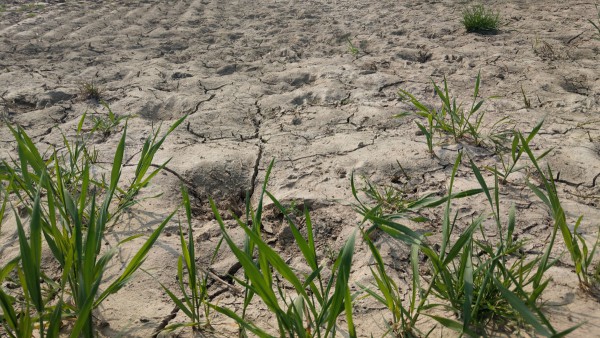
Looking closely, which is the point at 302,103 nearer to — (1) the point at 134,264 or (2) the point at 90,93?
(2) the point at 90,93

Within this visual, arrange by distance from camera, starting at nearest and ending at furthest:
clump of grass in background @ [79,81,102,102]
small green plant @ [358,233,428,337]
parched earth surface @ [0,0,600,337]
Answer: small green plant @ [358,233,428,337] < parched earth surface @ [0,0,600,337] < clump of grass in background @ [79,81,102,102]

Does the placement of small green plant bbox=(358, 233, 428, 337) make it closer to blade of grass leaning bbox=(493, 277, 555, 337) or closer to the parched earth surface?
the parched earth surface

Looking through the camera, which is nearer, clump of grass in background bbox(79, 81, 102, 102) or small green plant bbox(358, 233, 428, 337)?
small green plant bbox(358, 233, 428, 337)

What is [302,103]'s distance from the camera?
268 cm

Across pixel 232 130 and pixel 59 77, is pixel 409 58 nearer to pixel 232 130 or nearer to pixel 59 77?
pixel 232 130

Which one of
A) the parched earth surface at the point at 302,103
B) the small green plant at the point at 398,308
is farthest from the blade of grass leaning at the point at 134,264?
the small green plant at the point at 398,308

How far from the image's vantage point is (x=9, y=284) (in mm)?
1430

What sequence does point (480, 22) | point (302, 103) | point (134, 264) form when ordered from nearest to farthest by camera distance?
point (134, 264), point (302, 103), point (480, 22)

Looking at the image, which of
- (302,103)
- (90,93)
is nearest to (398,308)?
(302,103)

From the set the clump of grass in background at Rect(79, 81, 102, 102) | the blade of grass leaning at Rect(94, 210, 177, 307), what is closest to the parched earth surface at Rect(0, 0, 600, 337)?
the clump of grass in background at Rect(79, 81, 102, 102)

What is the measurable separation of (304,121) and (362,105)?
34 cm

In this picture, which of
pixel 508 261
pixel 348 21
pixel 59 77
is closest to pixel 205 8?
pixel 348 21

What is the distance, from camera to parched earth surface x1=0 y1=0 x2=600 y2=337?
1569 millimetres

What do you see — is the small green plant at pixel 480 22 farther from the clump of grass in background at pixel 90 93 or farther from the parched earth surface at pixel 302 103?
the clump of grass in background at pixel 90 93
